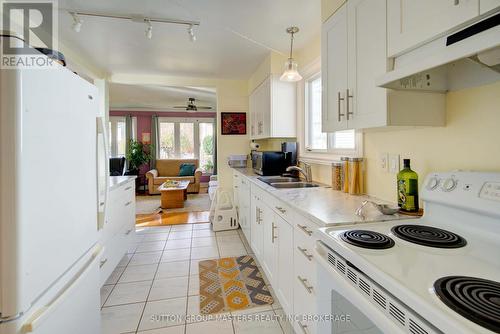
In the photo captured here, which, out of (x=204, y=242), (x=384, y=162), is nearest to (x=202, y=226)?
(x=204, y=242)

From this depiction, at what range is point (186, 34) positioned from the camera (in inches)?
101

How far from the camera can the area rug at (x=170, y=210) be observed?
16.2 feet

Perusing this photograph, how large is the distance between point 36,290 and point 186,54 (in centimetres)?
297

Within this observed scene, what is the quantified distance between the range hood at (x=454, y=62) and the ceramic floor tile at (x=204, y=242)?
273cm

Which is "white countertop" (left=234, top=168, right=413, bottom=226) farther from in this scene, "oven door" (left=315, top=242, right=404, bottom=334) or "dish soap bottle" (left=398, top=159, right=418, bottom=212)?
"oven door" (left=315, top=242, right=404, bottom=334)

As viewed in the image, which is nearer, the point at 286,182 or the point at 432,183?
the point at 432,183

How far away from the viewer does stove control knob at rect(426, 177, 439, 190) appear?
3.61ft

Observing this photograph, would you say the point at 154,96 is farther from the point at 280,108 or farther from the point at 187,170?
the point at 280,108

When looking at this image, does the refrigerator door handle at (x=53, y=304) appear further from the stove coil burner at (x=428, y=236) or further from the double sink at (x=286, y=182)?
the double sink at (x=286, y=182)

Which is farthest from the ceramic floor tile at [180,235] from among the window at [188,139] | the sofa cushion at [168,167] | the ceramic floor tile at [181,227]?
the window at [188,139]

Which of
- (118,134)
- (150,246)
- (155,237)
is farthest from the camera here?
(118,134)

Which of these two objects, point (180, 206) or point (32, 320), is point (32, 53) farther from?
point (180, 206)

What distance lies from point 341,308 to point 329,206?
63 cm

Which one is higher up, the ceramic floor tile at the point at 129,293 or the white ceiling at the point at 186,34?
the white ceiling at the point at 186,34
